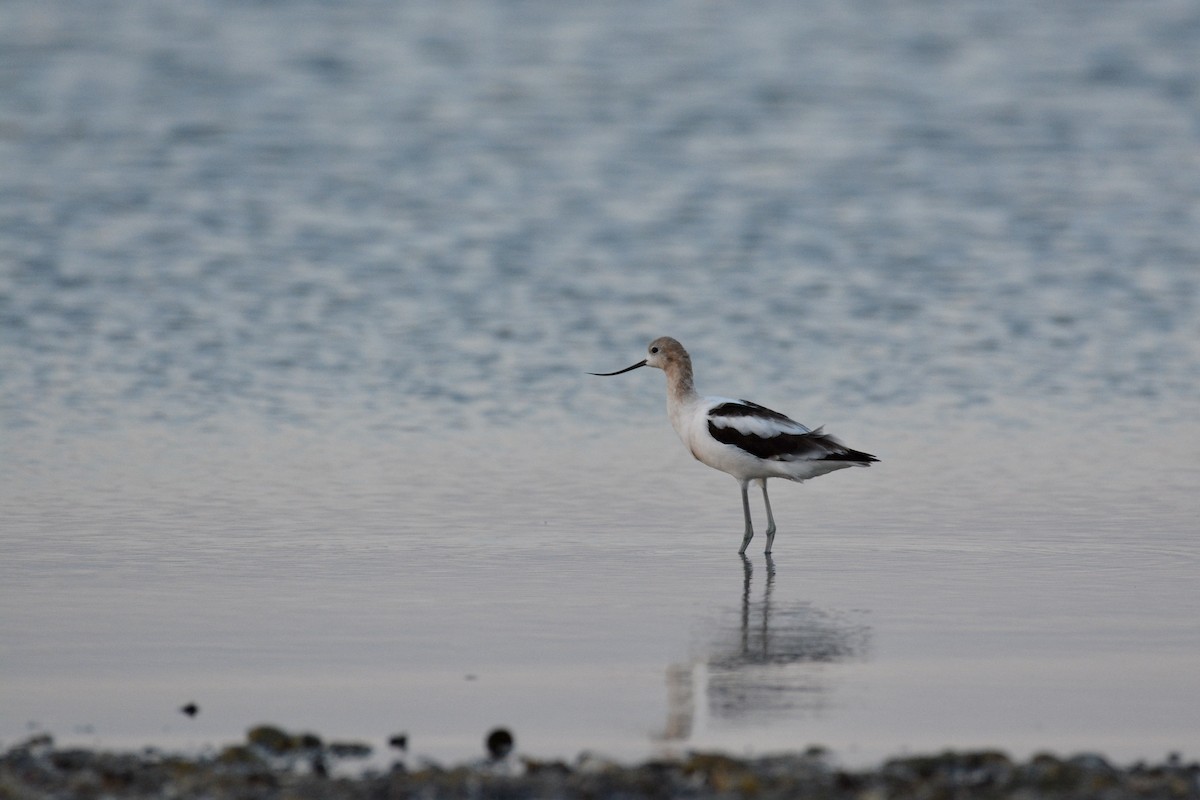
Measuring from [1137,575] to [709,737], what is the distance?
3.33m

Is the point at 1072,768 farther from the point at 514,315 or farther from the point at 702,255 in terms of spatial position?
the point at 702,255

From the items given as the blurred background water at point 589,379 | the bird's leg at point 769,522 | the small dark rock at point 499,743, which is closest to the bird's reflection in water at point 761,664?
the blurred background water at point 589,379

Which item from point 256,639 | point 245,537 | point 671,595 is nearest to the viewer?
point 256,639

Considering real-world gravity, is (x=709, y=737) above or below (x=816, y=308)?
below

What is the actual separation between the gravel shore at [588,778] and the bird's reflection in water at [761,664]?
665 mm

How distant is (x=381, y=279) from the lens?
1941cm

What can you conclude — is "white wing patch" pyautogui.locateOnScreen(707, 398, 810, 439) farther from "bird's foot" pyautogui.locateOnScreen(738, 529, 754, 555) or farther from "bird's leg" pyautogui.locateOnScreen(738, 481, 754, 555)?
"bird's foot" pyautogui.locateOnScreen(738, 529, 754, 555)

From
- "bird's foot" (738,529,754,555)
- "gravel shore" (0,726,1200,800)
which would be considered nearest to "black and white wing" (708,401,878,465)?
"bird's foot" (738,529,754,555)

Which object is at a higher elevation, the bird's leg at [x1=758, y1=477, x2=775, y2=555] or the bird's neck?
the bird's neck

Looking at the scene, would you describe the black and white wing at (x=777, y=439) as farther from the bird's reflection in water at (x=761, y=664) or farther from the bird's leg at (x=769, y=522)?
the bird's reflection in water at (x=761, y=664)

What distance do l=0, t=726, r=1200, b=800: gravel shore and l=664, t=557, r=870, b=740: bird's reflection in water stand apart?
2.18ft

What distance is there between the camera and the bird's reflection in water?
23.3 ft

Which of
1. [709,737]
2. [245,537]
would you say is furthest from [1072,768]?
[245,537]

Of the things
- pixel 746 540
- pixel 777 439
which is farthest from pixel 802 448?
pixel 746 540
